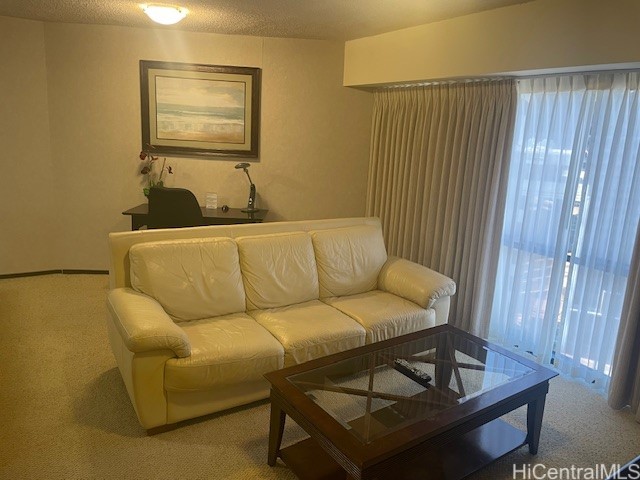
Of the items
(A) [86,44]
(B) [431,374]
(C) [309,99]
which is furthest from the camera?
(C) [309,99]

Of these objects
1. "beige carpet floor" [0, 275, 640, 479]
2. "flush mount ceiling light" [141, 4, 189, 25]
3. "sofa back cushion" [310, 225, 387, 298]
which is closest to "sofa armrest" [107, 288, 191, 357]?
"beige carpet floor" [0, 275, 640, 479]

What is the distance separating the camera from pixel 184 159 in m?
4.62

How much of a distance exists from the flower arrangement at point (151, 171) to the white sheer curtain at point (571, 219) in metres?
3.15

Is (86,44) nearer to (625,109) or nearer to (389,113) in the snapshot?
(389,113)

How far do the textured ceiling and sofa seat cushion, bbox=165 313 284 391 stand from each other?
7.23ft

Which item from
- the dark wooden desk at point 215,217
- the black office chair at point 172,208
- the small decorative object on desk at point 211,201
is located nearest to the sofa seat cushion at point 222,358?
the black office chair at point 172,208

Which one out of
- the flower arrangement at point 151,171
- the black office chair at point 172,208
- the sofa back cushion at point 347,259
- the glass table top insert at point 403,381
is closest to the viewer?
the glass table top insert at point 403,381

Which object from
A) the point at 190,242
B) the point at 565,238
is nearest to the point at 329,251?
the point at 190,242

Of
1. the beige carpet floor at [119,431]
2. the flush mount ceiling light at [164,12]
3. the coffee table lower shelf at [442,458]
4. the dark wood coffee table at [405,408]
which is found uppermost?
the flush mount ceiling light at [164,12]

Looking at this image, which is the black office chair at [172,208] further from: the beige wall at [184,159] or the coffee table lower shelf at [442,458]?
the coffee table lower shelf at [442,458]

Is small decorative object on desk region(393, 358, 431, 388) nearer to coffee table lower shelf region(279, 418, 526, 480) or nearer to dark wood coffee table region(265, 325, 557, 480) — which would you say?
dark wood coffee table region(265, 325, 557, 480)

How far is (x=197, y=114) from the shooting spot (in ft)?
14.9

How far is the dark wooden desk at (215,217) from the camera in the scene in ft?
13.7

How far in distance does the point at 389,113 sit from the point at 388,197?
795mm
